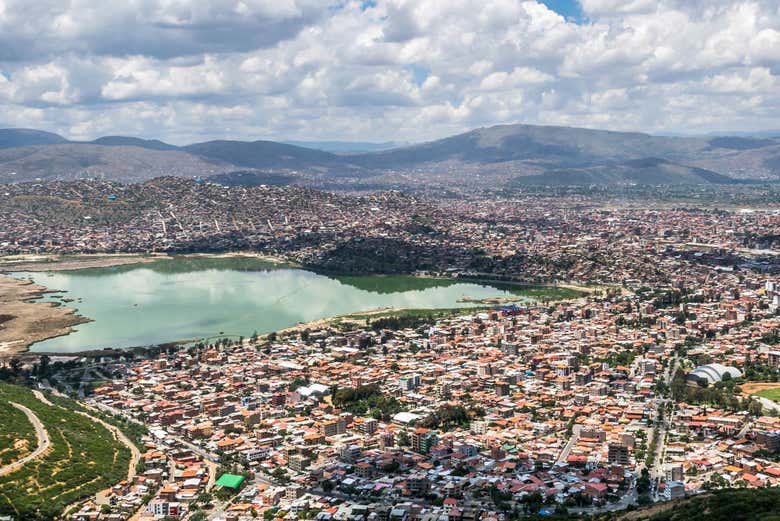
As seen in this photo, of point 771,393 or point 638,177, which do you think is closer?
point 771,393

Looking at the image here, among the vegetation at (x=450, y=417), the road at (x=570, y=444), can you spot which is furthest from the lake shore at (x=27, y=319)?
the road at (x=570, y=444)

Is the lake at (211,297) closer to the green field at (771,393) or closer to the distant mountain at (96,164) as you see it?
the green field at (771,393)

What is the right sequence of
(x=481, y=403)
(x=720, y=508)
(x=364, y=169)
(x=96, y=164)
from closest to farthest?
(x=720, y=508) < (x=481, y=403) < (x=96, y=164) < (x=364, y=169)

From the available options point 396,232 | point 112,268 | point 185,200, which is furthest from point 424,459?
point 185,200

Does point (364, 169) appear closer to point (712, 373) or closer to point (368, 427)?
point (712, 373)

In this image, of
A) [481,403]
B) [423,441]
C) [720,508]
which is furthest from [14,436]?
[720,508]

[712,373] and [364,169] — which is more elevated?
[364,169]

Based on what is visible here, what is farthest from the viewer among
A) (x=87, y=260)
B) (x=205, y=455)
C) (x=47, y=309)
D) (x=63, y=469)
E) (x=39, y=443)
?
(x=87, y=260)
